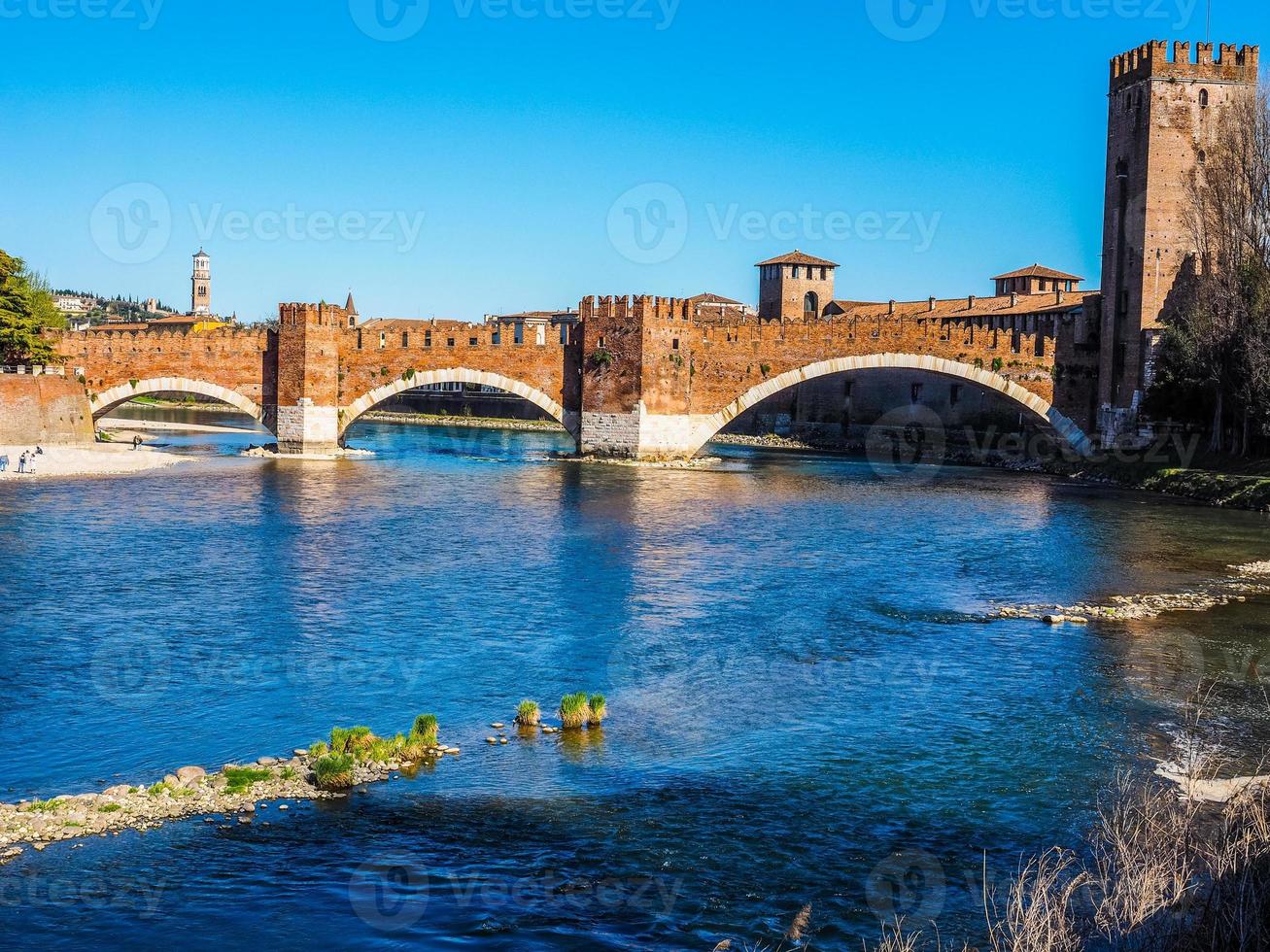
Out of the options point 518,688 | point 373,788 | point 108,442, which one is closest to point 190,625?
point 518,688

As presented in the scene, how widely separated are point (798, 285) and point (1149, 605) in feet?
221

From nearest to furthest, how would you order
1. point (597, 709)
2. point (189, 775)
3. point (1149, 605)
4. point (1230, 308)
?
point (189, 775), point (597, 709), point (1149, 605), point (1230, 308)

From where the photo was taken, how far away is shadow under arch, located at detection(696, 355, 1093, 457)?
45969 millimetres

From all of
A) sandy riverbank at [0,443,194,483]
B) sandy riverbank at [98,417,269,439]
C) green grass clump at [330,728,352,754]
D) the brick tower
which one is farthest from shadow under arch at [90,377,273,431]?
green grass clump at [330,728,352,754]

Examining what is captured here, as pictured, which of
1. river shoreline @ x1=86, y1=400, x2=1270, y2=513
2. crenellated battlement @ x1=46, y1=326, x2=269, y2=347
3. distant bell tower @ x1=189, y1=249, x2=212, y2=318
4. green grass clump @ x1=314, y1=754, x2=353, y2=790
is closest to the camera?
green grass clump @ x1=314, y1=754, x2=353, y2=790

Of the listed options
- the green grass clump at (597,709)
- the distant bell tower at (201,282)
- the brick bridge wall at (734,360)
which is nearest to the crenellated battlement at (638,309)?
the brick bridge wall at (734,360)

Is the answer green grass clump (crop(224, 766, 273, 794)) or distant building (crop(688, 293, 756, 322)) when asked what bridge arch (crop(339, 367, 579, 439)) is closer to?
green grass clump (crop(224, 766, 273, 794))

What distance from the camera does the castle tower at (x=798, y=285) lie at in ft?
278

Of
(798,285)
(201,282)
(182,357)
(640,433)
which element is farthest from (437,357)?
(201,282)

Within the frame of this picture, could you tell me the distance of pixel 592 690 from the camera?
14.4 meters

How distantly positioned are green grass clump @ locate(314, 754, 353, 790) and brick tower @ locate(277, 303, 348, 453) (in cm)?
3487

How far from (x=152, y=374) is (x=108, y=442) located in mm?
4338

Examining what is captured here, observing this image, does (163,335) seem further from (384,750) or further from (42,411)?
(384,750)

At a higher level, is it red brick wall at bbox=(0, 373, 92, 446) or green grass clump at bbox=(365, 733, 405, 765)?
red brick wall at bbox=(0, 373, 92, 446)
